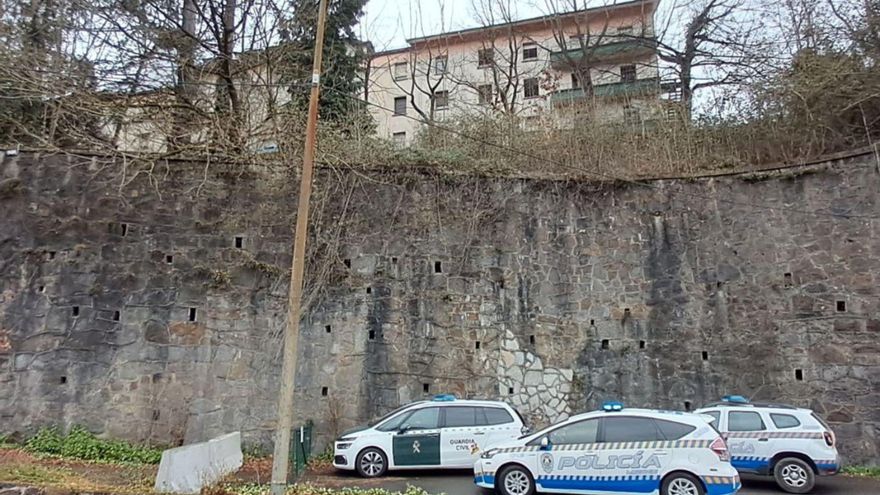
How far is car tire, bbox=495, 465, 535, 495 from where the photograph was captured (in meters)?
6.95

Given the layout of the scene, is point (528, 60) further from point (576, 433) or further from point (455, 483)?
point (455, 483)

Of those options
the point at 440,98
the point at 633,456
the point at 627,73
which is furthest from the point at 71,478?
the point at 627,73

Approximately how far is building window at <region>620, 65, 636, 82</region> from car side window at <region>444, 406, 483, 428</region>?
1465 cm

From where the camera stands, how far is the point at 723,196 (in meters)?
11.2

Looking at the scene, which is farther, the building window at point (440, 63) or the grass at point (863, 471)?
the building window at point (440, 63)

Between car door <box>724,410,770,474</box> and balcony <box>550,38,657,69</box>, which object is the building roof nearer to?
balcony <box>550,38,657,69</box>

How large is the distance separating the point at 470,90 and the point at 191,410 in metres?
15.4

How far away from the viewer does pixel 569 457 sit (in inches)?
270

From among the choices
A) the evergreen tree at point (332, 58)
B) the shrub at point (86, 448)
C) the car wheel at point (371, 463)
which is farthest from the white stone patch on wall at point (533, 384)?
the evergreen tree at point (332, 58)

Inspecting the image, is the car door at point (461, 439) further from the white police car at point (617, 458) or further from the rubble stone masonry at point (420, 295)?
the rubble stone masonry at point (420, 295)

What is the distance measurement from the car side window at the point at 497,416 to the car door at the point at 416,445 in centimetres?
88

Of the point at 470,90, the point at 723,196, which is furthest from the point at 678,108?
the point at 470,90

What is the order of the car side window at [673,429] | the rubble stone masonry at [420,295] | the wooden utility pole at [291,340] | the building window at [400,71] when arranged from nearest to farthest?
the wooden utility pole at [291,340]
the car side window at [673,429]
the rubble stone masonry at [420,295]
the building window at [400,71]

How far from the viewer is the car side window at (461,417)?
8.57 m
